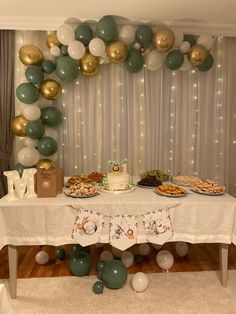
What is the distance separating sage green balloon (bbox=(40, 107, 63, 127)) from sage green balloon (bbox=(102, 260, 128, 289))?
71.6 inches

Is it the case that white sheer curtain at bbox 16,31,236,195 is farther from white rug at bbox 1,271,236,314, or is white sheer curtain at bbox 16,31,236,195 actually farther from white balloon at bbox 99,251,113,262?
white rug at bbox 1,271,236,314

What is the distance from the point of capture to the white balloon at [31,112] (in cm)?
325

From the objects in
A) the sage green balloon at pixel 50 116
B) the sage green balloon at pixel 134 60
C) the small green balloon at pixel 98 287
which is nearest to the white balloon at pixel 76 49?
the sage green balloon at pixel 134 60

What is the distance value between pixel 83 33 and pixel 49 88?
0.69m

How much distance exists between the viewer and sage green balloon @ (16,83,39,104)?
3232 millimetres

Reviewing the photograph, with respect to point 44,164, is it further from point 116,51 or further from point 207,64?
point 207,64

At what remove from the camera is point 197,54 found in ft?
11.0

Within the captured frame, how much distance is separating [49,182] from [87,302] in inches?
35.9

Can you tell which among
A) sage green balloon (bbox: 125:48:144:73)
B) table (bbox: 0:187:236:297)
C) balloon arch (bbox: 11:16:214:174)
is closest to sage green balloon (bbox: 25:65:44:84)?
balloon arch (bbox: 11:16:214:174)

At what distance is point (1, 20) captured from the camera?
11.1 ft

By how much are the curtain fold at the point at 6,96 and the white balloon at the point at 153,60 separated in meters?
1.64

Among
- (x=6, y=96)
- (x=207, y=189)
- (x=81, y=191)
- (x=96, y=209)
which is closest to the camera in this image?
(x=96, y=209)

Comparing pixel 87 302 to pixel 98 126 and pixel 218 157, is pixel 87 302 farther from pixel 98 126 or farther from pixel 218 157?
pixel 218 157

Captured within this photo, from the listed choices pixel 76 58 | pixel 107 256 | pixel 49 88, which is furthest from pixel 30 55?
pixel 107 256
